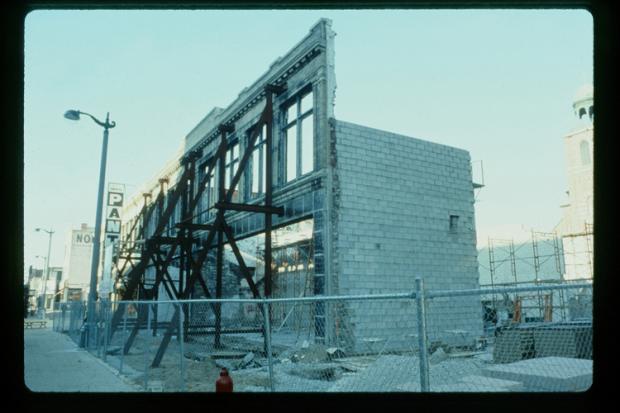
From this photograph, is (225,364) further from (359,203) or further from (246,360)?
(359,203)

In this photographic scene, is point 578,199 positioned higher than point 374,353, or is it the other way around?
point 578,199

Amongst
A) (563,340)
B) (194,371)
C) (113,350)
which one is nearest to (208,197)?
(113,350)

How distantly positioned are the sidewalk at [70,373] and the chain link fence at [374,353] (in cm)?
49

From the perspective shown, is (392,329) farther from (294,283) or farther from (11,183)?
(11,183)

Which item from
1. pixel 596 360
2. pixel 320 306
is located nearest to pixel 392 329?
pixel 320 306

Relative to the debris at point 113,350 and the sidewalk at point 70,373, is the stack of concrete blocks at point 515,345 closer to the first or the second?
the sidewalk at point 70,373

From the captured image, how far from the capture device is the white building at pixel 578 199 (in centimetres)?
3655

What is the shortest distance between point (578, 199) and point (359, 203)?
3716 centimetres

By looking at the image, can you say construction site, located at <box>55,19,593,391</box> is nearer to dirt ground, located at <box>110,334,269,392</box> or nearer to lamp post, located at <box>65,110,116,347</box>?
dirt ground, located at <box>110,334,269,392</box>

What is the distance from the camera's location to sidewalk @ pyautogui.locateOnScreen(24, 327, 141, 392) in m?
8.83

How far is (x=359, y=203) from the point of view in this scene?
47.0 ft

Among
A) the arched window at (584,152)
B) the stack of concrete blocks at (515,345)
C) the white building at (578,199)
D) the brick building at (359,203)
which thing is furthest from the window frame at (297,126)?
the arched window at (584,152)

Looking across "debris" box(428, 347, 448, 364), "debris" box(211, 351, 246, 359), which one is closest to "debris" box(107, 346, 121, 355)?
"debris" box(211, 351, 246, 359)
